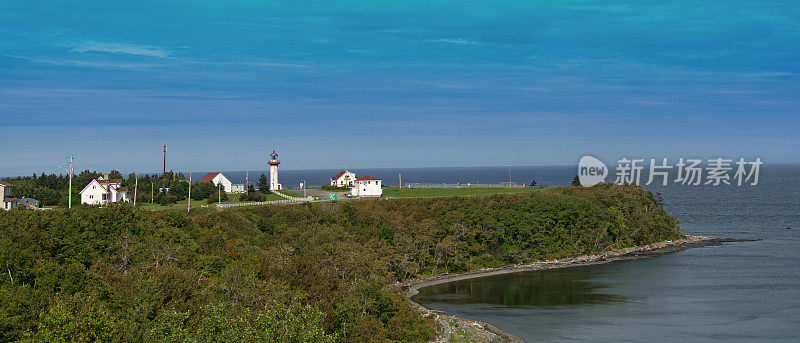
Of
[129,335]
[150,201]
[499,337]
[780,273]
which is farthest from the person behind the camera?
[150,201]

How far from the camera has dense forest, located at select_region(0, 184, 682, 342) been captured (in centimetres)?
2402

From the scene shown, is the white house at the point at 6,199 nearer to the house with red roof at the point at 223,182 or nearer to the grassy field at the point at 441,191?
the house with red roof at the point at 223,182

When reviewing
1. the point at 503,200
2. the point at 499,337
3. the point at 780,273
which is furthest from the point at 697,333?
the point at 503,200

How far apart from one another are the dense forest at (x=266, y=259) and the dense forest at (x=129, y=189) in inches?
539

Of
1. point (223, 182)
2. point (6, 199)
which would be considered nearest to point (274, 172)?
point (223, 182)

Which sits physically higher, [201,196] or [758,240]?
[201,196]

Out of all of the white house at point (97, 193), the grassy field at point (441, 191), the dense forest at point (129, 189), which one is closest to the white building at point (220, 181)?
the dense forest at point (129, 189)

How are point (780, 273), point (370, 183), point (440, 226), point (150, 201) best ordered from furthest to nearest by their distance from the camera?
point (370, 183)
point (150, 201)
point (440, 226)
point (780, 273)

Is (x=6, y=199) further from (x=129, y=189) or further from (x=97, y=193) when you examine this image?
(x=129, y=189)

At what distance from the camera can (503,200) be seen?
73.7 meters

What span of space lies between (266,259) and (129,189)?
4436cm

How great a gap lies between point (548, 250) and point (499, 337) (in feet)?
100

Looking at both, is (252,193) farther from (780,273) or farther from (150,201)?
(780,273)

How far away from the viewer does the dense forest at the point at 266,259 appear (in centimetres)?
2402
